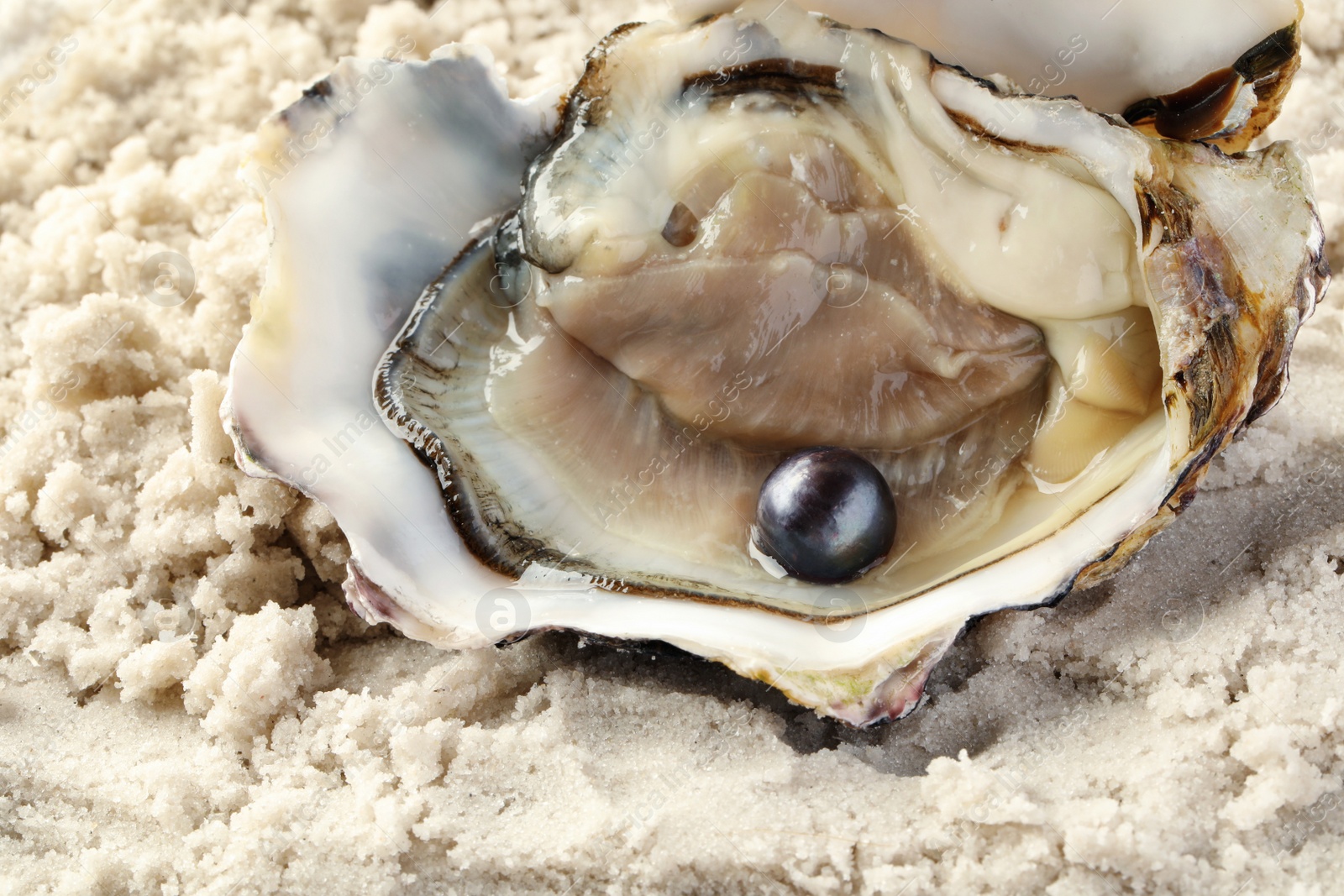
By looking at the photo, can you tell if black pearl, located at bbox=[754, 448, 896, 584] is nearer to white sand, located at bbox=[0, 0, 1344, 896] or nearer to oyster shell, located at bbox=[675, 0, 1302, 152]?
white sand, located at bbox=[0, 0, 1344, 896]

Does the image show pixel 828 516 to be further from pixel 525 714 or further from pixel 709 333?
pixel 525 714

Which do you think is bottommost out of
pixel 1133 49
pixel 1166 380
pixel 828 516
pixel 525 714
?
pixel 525 714

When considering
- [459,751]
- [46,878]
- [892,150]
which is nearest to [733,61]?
[892,150]

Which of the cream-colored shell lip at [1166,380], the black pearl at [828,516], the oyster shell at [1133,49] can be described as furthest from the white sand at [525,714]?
the oyster shell at [1133,49]

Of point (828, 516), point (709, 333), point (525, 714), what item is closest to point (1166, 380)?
point (828, 516)

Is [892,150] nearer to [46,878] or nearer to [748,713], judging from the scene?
[748,713]
